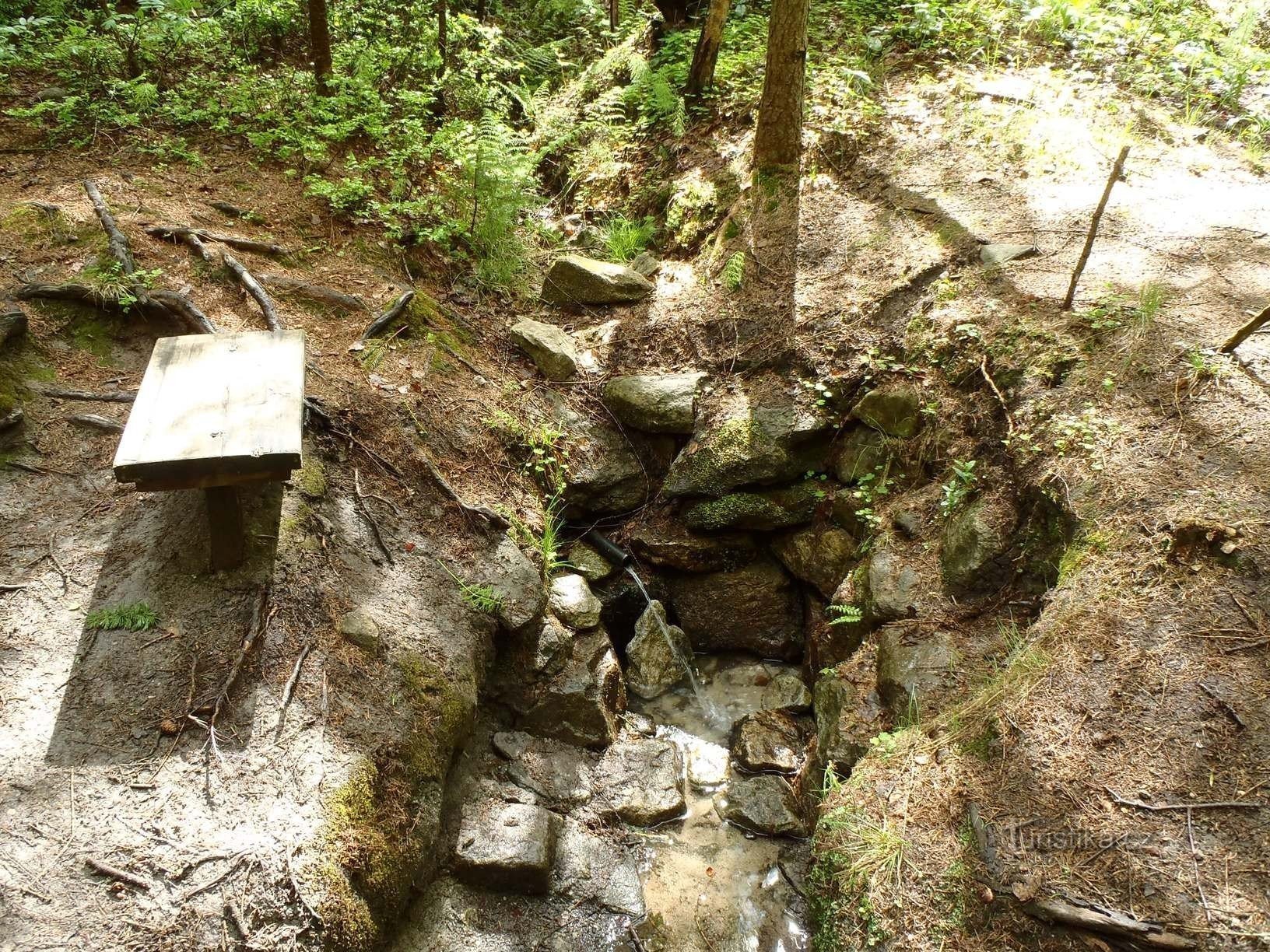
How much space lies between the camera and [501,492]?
5168mm

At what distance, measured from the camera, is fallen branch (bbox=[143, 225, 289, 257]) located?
5.29 metres

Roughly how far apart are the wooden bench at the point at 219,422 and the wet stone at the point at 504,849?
73.2 inches

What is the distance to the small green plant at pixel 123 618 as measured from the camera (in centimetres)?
343

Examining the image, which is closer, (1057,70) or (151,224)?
(151,224)

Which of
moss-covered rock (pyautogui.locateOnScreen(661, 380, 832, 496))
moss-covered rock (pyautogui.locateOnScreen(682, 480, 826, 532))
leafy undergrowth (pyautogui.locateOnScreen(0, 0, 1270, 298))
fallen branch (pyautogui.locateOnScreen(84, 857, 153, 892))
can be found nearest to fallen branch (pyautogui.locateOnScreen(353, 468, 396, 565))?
fallen branch (pyautogui.locateOnScreen(84, 857, 153, 892))

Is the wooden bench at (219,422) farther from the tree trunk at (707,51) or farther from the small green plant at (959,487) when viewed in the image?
the tree trunk at (707,51)

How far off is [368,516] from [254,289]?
6.78ft

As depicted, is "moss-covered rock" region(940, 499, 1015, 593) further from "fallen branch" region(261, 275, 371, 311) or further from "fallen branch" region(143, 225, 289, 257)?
"fallen branch" region(143, 225, 289, 257)

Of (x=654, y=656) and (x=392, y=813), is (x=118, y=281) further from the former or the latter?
(x=654, y=656)

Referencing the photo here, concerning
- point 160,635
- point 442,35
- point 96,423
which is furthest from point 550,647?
point 442,35

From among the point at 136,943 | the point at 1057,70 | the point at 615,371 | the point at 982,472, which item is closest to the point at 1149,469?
the point at 982,472

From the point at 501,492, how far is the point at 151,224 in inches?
130

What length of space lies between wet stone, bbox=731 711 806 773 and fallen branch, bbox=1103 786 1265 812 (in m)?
2.24

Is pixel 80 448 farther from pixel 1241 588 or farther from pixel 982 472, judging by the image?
pixel 1241 588
